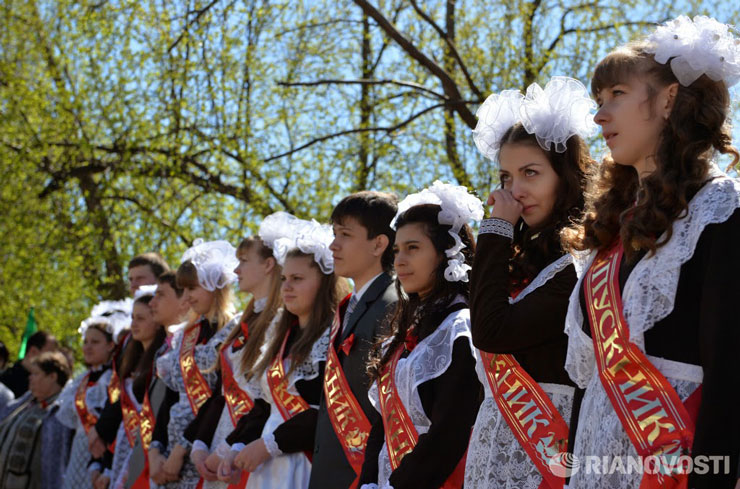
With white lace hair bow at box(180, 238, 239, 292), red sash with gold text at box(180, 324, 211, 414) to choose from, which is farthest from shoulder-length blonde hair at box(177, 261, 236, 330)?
red sash with gold text at box(180, 324, 211, 414)

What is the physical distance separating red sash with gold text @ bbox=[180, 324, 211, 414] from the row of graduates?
8.4 inches

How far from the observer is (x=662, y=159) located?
2.38m

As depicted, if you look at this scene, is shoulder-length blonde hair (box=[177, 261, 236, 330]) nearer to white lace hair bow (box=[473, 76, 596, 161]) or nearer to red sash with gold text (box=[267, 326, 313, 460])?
red sash with gold text (box=[267, 326, 313, 460])

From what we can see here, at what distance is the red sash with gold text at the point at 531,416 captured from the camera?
278 cm

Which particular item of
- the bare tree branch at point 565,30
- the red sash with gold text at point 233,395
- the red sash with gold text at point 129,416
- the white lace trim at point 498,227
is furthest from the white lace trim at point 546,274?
the bare tree branch at point 565,30

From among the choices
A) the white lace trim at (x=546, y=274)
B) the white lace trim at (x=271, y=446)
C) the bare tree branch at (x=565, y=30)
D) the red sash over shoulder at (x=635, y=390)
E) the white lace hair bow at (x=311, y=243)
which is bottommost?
the white lace trim at (x=271, y=446)

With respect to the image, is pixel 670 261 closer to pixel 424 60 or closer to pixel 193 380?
pixel 193 380

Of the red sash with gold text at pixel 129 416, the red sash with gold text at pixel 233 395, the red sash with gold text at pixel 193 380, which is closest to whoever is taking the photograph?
the red sash with gold text at pixel 233 395

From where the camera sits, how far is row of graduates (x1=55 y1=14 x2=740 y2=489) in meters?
2.21

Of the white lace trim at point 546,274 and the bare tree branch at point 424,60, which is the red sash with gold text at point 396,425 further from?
the bare tree branch at point 424,60

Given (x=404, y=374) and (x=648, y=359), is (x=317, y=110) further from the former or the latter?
(x=648, y=359)

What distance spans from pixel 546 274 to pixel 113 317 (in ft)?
18.7

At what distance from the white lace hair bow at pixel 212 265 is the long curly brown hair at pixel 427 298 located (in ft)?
7.70

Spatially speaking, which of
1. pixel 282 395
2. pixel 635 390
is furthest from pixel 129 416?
pixel 635 390
